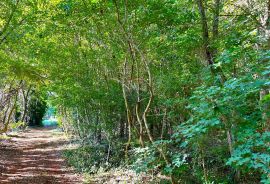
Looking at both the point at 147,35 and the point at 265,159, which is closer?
the point at 265,159

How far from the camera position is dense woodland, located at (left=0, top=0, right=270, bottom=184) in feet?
14.2

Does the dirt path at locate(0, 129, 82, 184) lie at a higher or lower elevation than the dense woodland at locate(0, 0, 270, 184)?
lower

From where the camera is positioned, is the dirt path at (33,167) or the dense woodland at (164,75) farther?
the dirt path at (33,167)

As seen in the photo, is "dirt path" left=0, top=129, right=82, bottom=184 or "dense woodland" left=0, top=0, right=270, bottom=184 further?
"dirt path" left=0, top=129, right=82, bottom=184

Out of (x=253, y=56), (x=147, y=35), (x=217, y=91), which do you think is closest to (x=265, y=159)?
(x=217, y=91)

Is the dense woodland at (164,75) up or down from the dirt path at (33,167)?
up

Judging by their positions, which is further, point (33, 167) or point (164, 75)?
point (33, 167)

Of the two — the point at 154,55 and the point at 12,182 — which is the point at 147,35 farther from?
the point at 12,182

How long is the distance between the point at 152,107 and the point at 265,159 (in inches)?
276

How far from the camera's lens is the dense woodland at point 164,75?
4.32 meters

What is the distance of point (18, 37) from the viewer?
420 inches

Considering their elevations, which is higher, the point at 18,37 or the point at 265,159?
the point at 18,37

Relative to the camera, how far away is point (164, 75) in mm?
8859

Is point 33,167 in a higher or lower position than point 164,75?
lower
